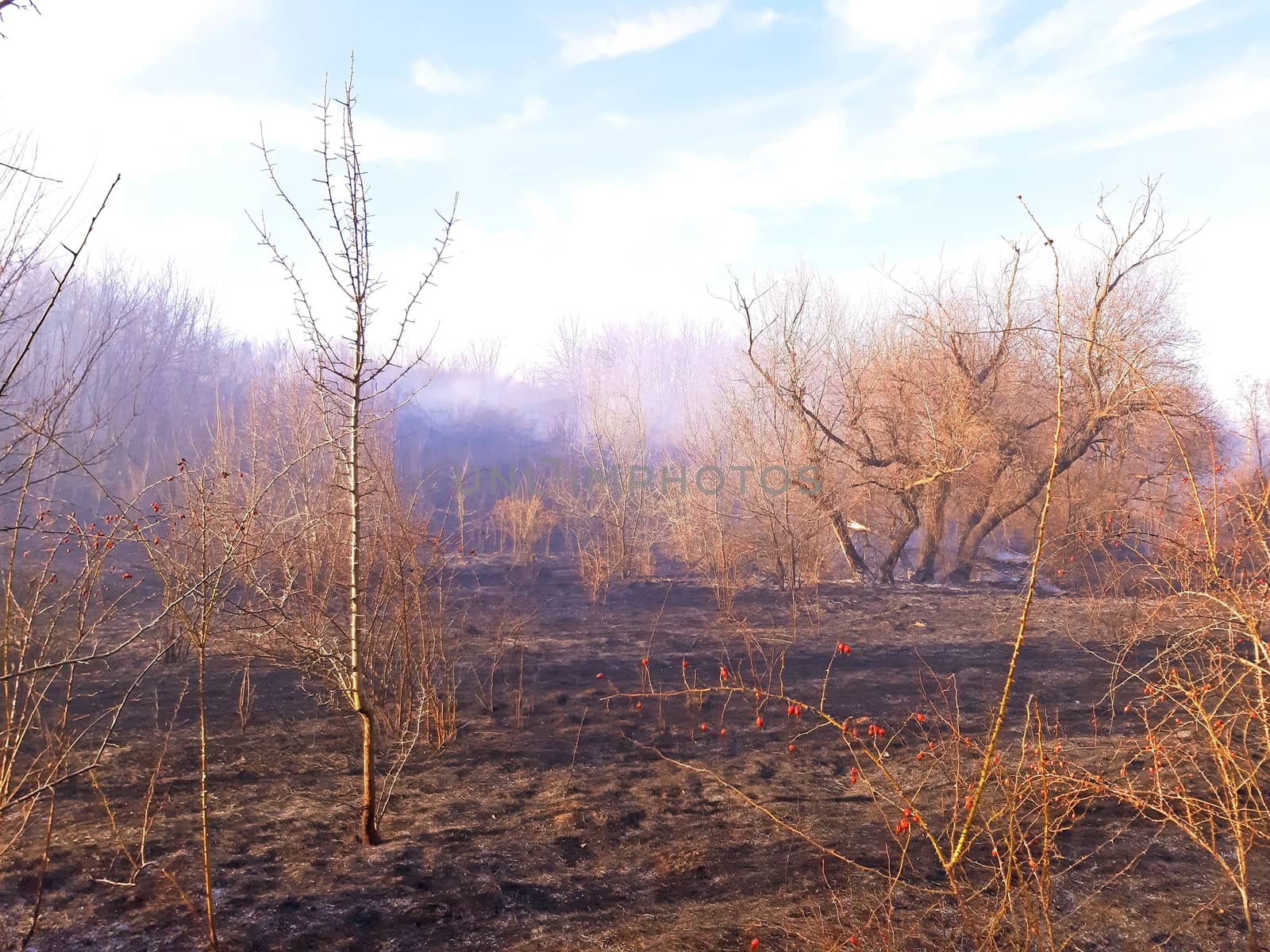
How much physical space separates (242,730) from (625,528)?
26.2ft

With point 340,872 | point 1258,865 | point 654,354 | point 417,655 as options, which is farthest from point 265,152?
point 654,354

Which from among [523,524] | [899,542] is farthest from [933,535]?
[523,524]

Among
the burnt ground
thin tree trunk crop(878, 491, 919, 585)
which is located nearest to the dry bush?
thin tree trunk crop(878, 491, 919, 585)

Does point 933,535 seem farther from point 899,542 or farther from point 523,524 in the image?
point 523,524

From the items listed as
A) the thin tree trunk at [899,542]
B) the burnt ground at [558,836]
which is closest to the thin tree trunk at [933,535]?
the thin tree trunk at [899,542]

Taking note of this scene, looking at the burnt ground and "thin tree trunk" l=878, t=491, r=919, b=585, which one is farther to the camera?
"thin tree trunk" l=878, t=491, r=919, b=585

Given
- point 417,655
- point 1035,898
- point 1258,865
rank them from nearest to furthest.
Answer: point 1035,898, point 1258,865, point 417,655

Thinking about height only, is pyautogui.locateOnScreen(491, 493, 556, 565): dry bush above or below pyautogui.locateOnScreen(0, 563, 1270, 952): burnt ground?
above

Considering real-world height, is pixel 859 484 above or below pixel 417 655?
above


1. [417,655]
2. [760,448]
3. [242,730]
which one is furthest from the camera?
[760,448]

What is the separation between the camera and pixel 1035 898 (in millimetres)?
2787

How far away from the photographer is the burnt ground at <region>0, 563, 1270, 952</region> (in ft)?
9.07

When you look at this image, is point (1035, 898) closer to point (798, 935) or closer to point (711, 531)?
point (798, 935)

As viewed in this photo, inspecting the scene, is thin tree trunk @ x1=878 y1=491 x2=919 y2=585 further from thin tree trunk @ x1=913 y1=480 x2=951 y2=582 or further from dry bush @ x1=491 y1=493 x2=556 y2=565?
dry bush @ x1=491 y1=493 x2=556 y2=565
